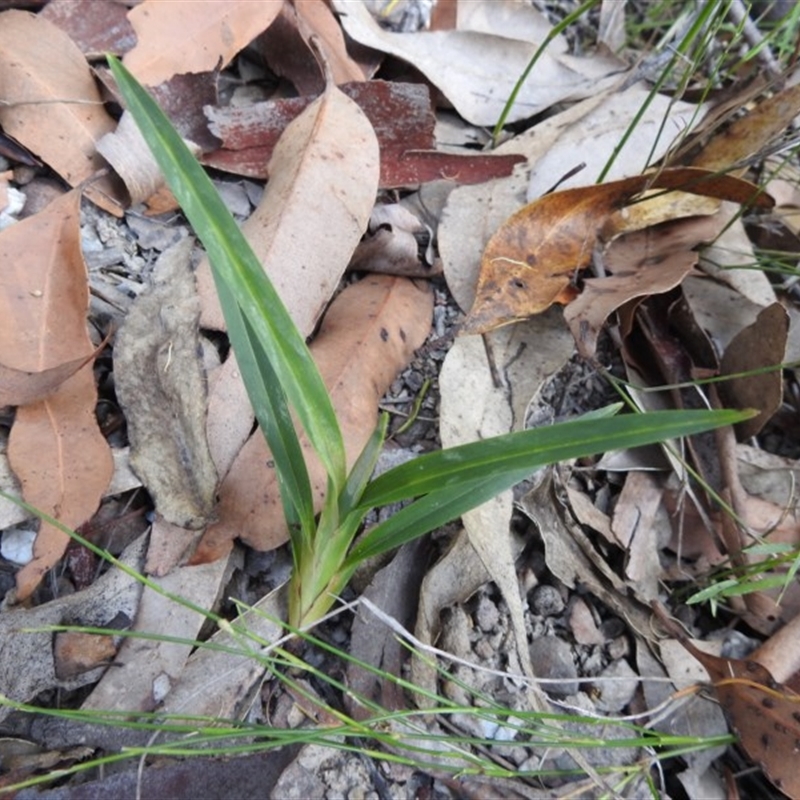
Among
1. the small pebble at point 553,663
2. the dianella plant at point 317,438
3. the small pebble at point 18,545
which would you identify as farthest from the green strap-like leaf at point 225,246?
the small pebble at point 553,663

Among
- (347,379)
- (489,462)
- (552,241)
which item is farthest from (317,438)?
(552,241)

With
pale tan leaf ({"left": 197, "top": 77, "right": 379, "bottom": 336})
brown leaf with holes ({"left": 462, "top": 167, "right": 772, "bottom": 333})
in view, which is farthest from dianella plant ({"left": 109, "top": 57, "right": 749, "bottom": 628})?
brown leaf with holes ({"left": 462, "top": 167, "right": 772, "bottom": 333})

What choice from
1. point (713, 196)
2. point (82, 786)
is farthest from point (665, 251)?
point (82, 786)

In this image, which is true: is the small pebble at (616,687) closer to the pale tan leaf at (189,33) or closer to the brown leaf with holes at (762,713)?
the brown leaf with holes at (762,713)

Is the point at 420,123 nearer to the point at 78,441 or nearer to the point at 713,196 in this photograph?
the point at 713,196

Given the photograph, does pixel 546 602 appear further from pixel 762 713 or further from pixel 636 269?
pixel 636 269

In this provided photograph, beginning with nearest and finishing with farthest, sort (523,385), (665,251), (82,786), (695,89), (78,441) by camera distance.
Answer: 1. (82,786)
2. (78,441)
3. (523,385)
4. (665,251)
5. (695,89)
